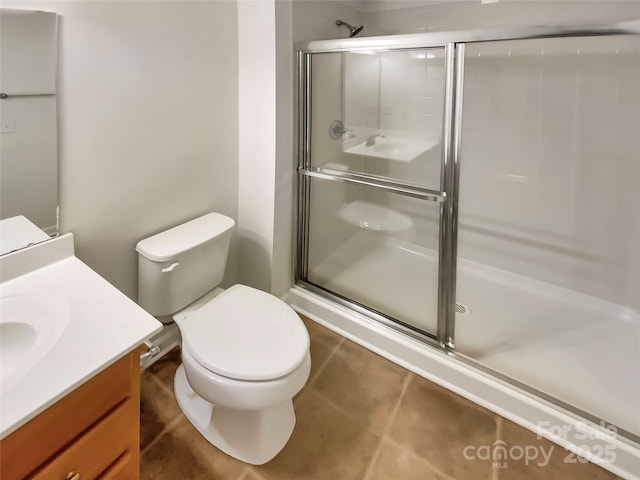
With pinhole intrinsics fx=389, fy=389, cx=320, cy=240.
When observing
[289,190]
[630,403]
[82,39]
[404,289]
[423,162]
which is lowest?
[630,403]

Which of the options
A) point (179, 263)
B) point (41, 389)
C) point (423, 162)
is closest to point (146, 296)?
point (179, 263)

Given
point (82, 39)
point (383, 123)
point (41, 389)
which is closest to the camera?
point (41, 389)

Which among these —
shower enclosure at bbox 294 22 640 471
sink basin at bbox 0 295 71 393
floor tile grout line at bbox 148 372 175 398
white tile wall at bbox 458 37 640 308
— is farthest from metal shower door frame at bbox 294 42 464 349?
sink basin at bbox 0 295 71 393

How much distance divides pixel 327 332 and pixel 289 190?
77cm

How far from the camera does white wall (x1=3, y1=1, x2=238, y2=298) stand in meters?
1.31

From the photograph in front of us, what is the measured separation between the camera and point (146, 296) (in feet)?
5.07

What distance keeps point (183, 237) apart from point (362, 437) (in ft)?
3.48

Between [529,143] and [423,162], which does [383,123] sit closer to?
[423,162]

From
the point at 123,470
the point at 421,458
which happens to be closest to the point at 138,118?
the point at 123,470

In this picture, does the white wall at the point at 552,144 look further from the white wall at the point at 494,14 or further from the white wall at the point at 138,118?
the white wall at the point at 138,118

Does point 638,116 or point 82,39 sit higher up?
point 82,39

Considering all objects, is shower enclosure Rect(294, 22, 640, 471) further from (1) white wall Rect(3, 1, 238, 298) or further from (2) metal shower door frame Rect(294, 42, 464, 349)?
(1) white wall Rect(3, 1, 238, 298)

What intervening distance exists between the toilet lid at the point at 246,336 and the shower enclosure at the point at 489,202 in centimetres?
66

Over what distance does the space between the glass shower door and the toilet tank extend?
616mm
